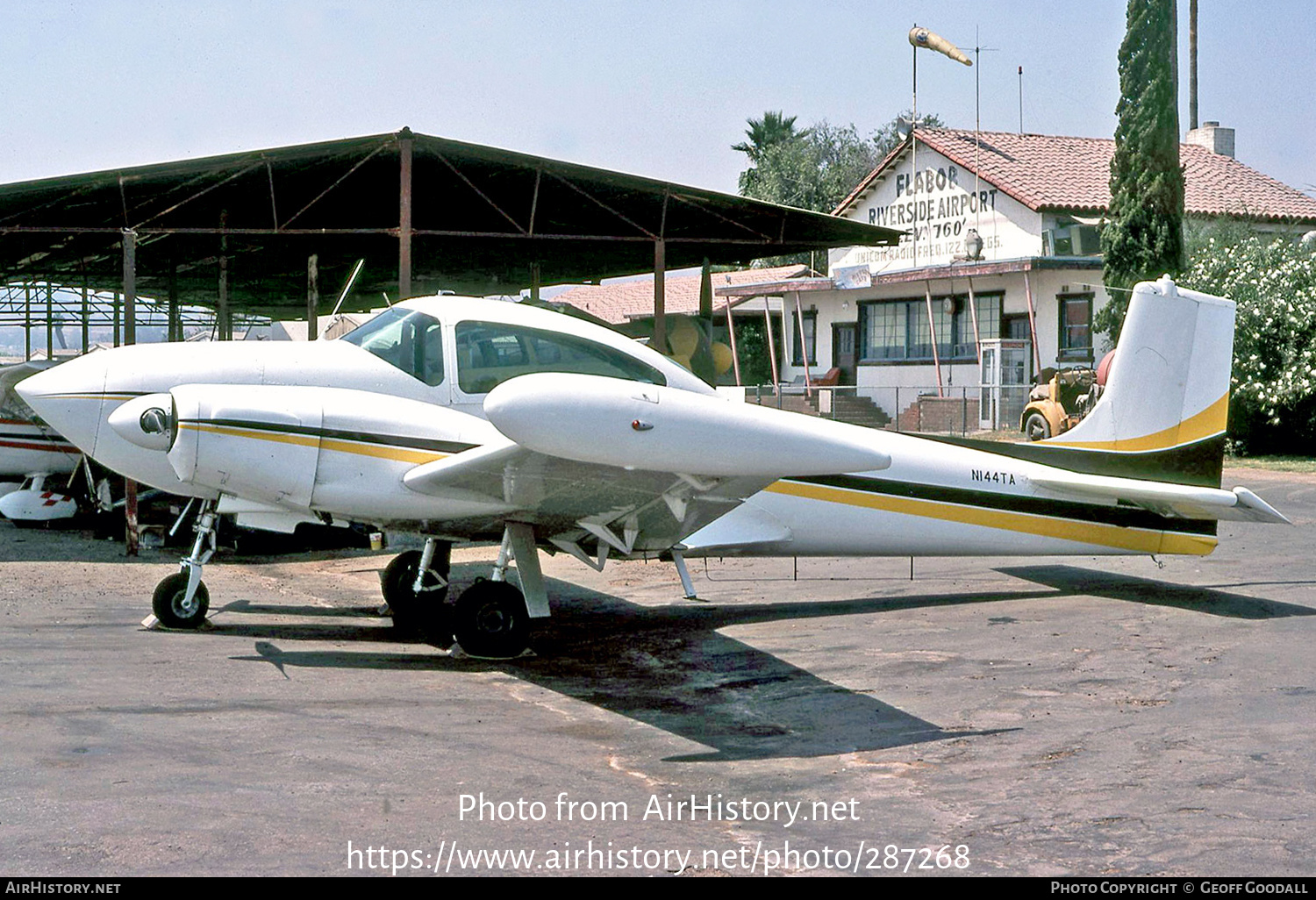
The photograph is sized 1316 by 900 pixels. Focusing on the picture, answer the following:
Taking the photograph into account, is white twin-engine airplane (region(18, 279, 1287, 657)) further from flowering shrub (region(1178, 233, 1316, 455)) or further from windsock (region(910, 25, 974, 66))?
windsock (region(910, 25, 974, 66))

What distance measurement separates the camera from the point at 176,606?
948cm

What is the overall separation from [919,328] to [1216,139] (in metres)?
13.9

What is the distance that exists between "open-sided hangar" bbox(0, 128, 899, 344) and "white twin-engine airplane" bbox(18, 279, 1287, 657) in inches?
236

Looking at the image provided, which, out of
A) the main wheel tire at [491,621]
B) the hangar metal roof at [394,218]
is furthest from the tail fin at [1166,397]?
the hangar metal roof at [394,218]

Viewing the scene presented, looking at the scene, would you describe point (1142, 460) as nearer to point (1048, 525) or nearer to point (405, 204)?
point (1048, 525)

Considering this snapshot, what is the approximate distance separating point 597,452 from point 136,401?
→ 3.93 meters

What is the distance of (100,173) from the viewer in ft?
52.1

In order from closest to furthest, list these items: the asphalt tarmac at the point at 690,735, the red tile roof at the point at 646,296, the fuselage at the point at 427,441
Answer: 1. the asphalt tarmac at the point at 690,735
2. the fuselage at the point at 427,441
3. the red tile roof at the point at 646,296

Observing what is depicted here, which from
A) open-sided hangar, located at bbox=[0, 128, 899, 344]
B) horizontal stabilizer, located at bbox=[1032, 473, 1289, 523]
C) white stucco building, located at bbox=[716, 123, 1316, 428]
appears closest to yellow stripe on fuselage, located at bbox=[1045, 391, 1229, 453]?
horizontal stabilizer, located at bbox=[1032, 473, 1289, 523]

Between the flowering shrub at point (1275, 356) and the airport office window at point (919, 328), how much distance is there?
7134 millimetres

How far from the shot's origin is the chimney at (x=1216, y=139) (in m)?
41.9

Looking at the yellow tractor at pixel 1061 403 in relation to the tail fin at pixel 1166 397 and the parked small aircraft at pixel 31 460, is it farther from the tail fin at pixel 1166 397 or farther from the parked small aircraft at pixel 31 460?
the parked small aircraft at pixel 31 460

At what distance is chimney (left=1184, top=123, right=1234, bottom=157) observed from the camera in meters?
41.9

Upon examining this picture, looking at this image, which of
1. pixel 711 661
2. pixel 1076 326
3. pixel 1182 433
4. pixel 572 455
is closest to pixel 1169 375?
pixel 1182 433
